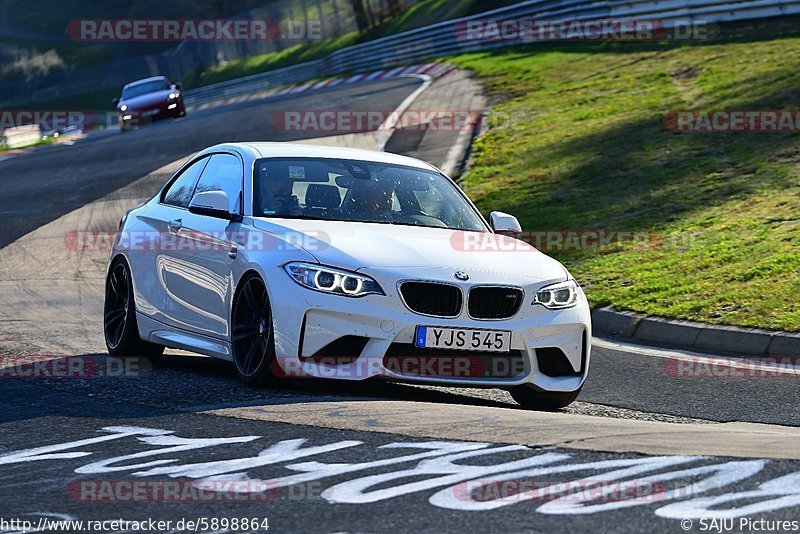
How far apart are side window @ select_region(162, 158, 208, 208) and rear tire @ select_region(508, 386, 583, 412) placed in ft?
9.20

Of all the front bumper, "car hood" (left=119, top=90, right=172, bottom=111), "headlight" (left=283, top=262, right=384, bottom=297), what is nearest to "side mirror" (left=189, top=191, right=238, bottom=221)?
the front bumper

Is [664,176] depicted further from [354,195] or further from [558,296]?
[558,296]

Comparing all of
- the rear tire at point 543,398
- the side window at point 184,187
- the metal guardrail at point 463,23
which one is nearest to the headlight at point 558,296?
the rear tire at point 543,398

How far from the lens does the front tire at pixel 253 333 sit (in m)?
8.07

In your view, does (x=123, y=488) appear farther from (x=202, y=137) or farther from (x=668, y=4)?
(x=668, y=4)

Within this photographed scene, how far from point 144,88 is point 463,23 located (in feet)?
31.4

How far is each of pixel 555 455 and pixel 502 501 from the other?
79 centimetres

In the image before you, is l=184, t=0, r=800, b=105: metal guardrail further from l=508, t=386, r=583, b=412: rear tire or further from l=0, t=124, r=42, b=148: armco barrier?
l=508, t=386, r=583, b=412: rear tire

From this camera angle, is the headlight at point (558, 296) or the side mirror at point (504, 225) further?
the side mirror at point (504, 225)

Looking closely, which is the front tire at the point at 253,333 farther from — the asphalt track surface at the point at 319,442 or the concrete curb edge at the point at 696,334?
the concrete curb edge at the point at 696,334

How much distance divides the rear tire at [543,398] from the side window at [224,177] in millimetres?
2176

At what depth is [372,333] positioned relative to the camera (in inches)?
307

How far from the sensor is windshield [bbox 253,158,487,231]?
29.3 ft

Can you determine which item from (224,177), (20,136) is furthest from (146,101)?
(224,177)
